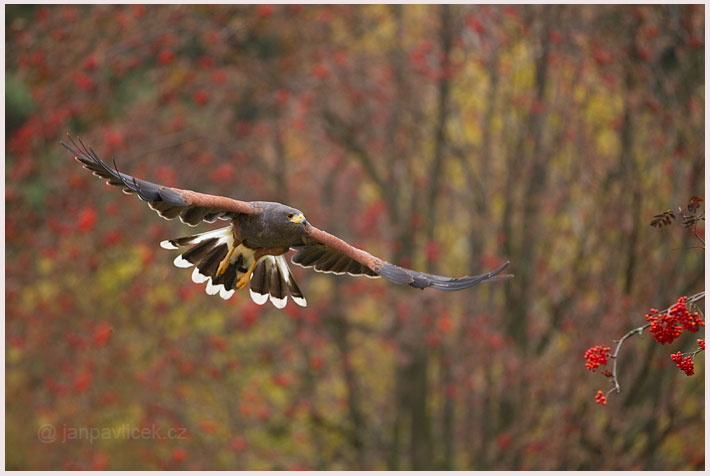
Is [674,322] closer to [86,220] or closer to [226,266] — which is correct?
[226,266]

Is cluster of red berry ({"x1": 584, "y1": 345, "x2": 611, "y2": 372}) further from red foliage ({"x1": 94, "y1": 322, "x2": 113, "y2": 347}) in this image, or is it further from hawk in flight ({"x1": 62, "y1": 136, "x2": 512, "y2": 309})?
red foliage ({"x1": 94, "y1": 322, "x2": 113, "y2": 347})

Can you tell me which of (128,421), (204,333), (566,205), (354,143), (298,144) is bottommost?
(128,421)

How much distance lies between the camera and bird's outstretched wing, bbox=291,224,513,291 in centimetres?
530

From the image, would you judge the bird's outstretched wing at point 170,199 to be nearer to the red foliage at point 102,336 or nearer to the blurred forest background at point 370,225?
the blurred forest background at point 370,225

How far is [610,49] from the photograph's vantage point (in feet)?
32.3

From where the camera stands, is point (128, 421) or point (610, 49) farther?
point (128, 421)

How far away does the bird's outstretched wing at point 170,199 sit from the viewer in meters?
4.70

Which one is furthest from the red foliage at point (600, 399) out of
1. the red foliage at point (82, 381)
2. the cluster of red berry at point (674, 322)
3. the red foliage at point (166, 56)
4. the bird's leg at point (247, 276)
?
the red foliage at point (82, 381)

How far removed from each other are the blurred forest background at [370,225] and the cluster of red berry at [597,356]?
5089mm

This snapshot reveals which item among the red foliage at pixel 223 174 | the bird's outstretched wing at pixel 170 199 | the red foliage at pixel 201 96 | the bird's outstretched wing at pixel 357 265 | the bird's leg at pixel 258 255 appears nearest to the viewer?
the bird's outstretched wing at pixel 170 199

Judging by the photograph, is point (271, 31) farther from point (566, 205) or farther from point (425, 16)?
point (566, 205)

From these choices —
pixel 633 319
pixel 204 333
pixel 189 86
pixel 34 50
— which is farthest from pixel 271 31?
pixel 633 319

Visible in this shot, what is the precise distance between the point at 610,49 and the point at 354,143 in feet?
10.8

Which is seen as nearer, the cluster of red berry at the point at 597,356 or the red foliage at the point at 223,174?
the cluster of red berry at the point at 597,356
